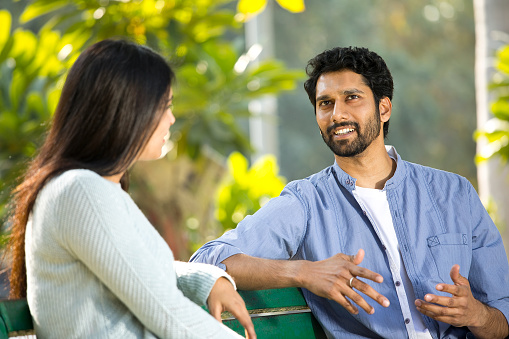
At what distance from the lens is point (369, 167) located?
193cm

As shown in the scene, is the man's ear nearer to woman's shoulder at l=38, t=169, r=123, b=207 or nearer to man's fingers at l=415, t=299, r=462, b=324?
man's fingers at l=415, t=299, r=462, b=324

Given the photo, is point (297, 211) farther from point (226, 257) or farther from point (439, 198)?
point (439, 198)

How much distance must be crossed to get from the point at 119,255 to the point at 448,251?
3.34 feet

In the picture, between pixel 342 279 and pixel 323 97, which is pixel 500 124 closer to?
pixel 323 97

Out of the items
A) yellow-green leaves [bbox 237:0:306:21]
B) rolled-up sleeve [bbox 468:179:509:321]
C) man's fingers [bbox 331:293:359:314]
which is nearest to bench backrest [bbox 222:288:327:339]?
man's fingers [bbox 331:293:359:314]

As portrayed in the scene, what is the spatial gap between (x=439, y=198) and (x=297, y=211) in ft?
1.38

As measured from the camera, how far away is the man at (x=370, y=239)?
5.32 ft

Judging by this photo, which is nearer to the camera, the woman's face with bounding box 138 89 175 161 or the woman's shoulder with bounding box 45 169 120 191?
the woman's shoulder with bounding box 45 169 120 191

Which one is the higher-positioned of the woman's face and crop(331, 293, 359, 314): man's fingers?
the woman's face

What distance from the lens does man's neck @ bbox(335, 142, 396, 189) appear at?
192cm

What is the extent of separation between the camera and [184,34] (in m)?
4.29

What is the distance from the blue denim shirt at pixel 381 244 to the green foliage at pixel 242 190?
2721mm

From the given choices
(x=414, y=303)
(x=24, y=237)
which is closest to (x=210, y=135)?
(x=414, y=303)

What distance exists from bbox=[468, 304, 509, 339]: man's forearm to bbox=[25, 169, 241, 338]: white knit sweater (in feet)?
2.65
